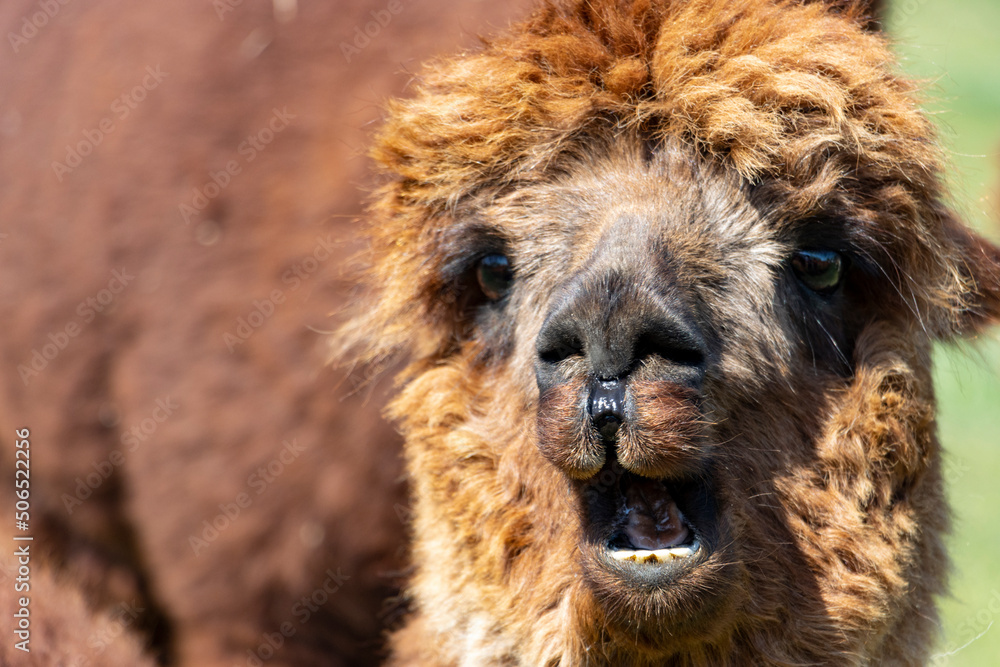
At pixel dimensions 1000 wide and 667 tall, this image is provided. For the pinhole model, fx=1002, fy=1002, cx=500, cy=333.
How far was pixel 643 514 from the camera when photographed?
8.65 ft

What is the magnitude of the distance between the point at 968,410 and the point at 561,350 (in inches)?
339

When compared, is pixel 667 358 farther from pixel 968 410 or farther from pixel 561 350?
pixel 968 410

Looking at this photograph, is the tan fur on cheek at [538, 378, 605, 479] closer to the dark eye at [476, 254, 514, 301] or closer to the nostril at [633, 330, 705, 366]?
the nostril at [633, 330, 705, 366]

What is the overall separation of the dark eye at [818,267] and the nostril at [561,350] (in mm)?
784

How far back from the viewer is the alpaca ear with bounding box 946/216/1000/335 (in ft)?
10.2

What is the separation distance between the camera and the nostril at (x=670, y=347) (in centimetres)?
248

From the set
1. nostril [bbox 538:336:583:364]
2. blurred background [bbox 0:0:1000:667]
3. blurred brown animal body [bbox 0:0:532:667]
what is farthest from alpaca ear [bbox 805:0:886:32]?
blurred brown animal body [bbox 0:0:532:667]

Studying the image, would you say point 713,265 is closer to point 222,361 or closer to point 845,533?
point 845,533

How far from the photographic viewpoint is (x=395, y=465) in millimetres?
4676

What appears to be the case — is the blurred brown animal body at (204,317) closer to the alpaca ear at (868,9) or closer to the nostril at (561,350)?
the alpaca ear at (868,9)

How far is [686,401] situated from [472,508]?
903 mm

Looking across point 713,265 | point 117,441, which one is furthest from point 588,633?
point 117,441

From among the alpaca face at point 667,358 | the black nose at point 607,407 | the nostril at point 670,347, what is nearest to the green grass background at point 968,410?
the alpaca face at point 667,358

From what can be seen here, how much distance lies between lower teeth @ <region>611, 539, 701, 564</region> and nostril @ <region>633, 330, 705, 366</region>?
47cm
